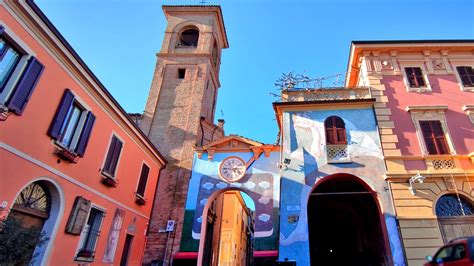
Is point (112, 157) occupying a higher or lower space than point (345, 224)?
higher

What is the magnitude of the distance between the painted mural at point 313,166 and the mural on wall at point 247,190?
1.75m

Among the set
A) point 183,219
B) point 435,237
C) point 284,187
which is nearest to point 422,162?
point 435,237

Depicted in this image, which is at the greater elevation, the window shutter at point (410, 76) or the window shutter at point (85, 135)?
the window shutter at point (410, 76)

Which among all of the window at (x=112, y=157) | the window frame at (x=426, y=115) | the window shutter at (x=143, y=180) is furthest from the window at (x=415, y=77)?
the window at (x=112, y=157)

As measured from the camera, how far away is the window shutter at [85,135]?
31.7 ft

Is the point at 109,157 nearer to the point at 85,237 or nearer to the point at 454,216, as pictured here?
the point at 85,237

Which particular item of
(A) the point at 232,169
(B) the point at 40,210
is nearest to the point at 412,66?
(A) the point at 232,169

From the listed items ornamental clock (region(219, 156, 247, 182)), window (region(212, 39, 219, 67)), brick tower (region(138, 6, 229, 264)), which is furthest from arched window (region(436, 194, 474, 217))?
window (region(212, 39, 219, 67))

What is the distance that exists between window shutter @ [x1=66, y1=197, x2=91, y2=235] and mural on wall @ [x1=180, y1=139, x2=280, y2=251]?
17.6 feet

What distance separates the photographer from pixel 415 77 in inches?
567

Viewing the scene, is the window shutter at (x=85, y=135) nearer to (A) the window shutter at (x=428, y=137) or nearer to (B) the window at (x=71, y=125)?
Answer: (B) the window at (x=71, y=125)

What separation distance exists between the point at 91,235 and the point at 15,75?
6.23 metres

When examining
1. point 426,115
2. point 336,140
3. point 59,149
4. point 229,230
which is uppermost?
point 426,115

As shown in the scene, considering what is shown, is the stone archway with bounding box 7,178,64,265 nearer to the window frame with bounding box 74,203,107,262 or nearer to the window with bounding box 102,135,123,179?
the window frame with bounding box 74,203,107,262
